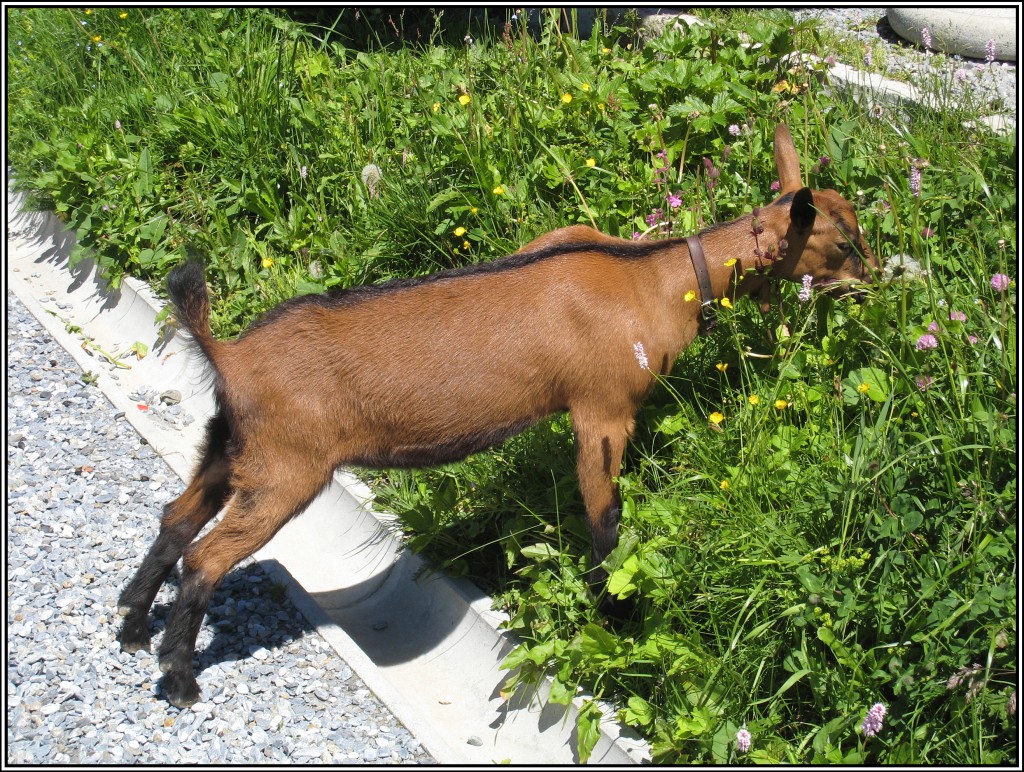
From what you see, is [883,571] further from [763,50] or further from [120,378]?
[120,378]

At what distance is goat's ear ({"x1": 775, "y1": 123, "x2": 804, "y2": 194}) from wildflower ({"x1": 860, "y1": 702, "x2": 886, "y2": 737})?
230 centimetres

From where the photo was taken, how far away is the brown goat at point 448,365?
3918 millimetres

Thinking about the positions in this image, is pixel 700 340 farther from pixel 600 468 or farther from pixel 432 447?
pixel 432 447

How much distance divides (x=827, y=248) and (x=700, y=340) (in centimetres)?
84

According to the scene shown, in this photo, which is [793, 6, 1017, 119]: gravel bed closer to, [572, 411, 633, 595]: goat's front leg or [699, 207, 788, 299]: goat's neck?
[699, 207, 788, 299]: goat's neck

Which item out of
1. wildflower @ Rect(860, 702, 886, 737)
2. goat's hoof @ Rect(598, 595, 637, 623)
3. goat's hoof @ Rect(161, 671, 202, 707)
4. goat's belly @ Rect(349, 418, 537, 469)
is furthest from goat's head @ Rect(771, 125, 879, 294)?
goat's hoof @ Rect(161, 671, 202, 707)

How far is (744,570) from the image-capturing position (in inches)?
150

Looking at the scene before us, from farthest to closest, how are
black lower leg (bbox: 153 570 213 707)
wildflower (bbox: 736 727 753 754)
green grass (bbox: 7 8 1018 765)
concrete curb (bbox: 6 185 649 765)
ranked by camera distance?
concrete curb (bbox: 6 185 649 765)
black lower leg (bbox: 153 570 213 707)
green grass (bbox: 7 8 1018 765)
wildflower (bbox: 736 727 753 754)

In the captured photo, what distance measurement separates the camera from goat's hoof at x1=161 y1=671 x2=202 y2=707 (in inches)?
158

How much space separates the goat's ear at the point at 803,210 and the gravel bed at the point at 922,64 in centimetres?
182

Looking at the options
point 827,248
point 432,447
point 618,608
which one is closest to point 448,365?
point 432,447

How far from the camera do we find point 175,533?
4.36m

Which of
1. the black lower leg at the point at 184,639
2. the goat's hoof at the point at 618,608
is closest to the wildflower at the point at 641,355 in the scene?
the goat's hoof at the point at 618,608

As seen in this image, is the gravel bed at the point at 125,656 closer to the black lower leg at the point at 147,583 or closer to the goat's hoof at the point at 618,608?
the black lower leg at the point at 147,583
